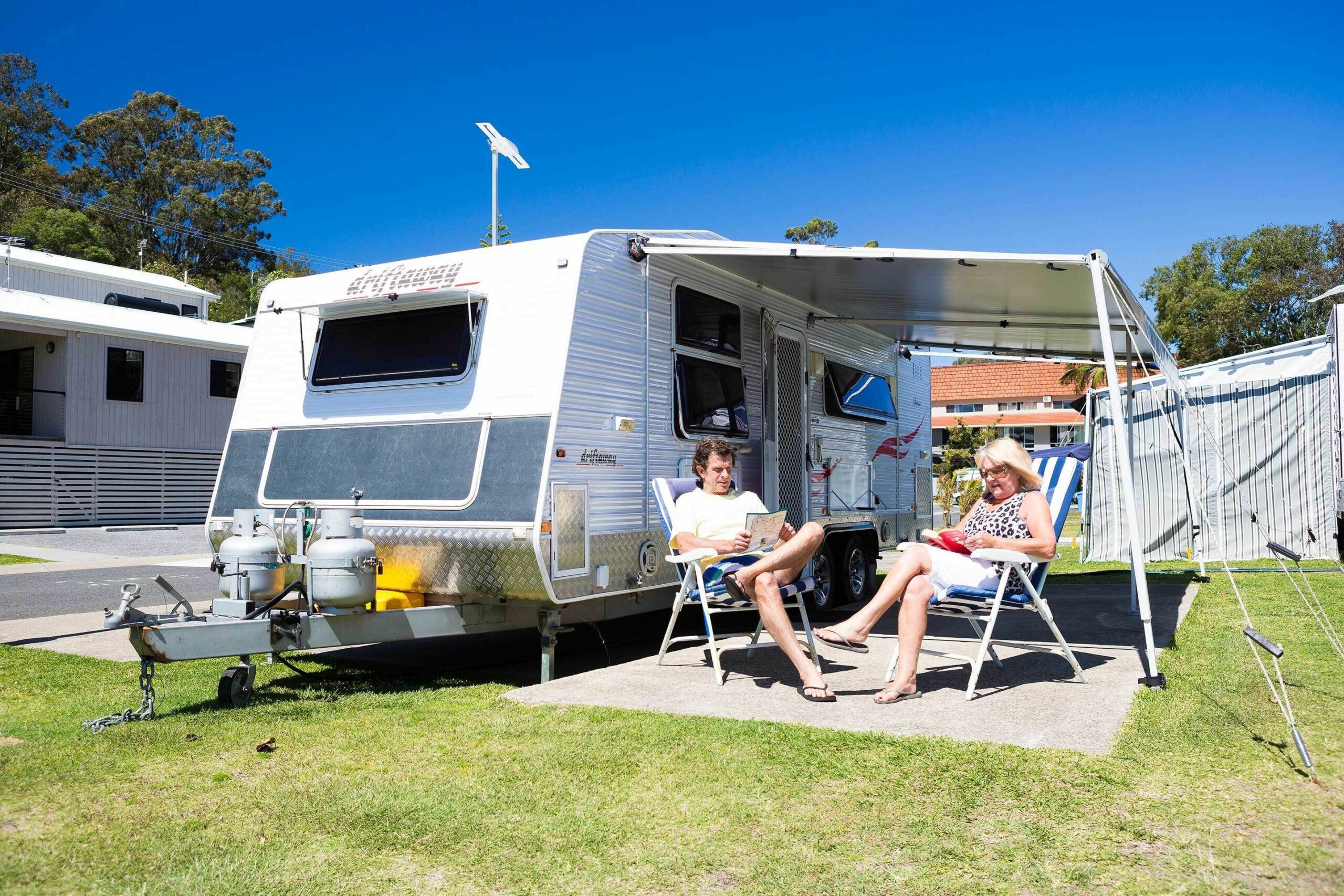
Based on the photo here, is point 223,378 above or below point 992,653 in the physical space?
above

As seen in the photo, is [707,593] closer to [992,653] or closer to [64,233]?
[992,653]

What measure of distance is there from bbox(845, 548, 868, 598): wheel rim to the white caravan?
5.69 feet

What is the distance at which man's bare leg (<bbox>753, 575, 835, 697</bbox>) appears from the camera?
4.78 m

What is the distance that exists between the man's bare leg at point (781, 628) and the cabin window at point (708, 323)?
189 centimetres

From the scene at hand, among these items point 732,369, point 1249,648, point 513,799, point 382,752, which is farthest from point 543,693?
point 1249,648

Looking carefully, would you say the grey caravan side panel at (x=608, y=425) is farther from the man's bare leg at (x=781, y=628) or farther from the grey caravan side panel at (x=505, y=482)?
the man's bare leg at (x=781, y=628)

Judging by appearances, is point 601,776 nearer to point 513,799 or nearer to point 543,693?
point 513,799

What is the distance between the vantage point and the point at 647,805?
3.36 m

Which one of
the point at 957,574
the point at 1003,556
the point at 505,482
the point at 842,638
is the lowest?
the point at 842,638

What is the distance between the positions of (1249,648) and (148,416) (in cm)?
1896

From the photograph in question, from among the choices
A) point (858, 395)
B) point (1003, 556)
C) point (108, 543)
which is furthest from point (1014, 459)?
point (108, 543)

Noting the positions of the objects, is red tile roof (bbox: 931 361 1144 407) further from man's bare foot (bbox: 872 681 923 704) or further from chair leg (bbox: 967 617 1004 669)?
man's bare foot (bbox: 872 681 923 704)

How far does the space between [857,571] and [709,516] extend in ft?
11.3

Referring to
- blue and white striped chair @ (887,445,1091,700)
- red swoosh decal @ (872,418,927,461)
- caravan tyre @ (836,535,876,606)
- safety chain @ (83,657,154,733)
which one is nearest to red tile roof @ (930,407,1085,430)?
red swoosh decal @ (872,418,927,461)
